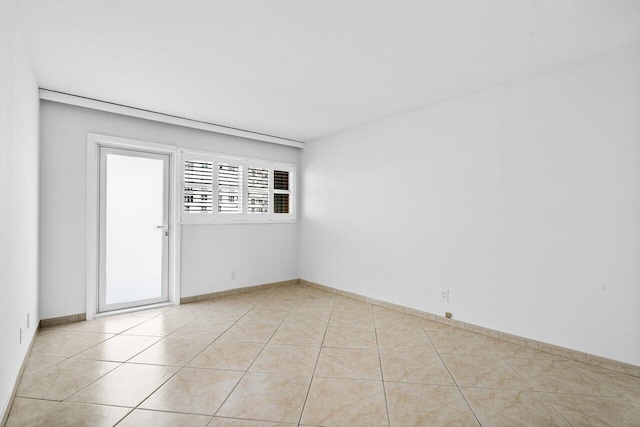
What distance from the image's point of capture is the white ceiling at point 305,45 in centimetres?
213

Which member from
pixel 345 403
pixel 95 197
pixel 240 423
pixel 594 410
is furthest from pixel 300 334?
pixel 95 197

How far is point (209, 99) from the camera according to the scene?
3695mm

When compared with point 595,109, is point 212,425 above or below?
below

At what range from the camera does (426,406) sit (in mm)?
2098

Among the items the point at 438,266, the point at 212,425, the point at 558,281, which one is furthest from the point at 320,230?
the point at 212,425

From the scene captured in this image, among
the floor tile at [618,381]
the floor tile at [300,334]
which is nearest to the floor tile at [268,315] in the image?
the floor tile at [300,334]

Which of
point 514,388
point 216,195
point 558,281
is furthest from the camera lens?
point 216,195

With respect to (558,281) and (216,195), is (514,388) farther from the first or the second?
(216,195)

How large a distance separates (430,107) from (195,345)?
3.74 metres

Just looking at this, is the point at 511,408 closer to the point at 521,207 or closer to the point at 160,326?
the point at 521,207

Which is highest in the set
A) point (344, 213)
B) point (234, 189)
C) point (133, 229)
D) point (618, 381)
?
point (234, 189)

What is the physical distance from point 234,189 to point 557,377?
4465 millimetres

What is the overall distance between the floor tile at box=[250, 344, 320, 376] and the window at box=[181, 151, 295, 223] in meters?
2.49

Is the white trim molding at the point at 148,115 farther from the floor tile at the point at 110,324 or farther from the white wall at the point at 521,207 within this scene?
the floor tile at the point at 110,324
